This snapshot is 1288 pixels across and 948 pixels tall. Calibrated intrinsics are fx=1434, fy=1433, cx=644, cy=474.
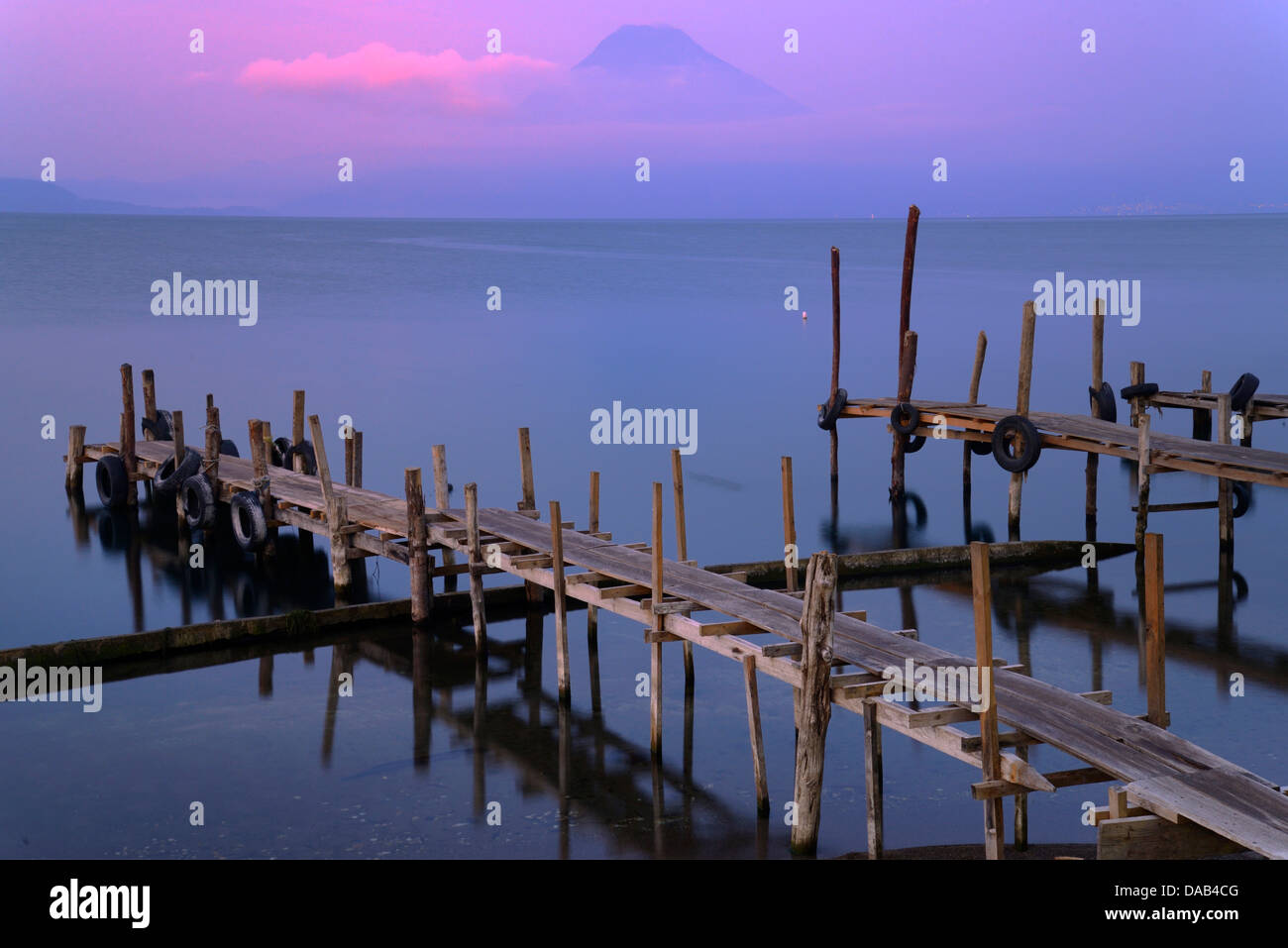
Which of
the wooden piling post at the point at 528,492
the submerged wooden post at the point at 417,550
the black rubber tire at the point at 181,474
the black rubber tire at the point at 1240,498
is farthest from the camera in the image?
Answer: the black rubber tire at the point at 1240,498

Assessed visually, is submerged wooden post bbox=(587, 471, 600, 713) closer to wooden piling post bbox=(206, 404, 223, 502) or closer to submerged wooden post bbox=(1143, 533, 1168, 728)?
wooden piling post bbox=(206, 404, 223, 502)

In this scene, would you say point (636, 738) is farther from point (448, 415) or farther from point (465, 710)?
point (448, 415)

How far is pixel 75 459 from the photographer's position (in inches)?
1139

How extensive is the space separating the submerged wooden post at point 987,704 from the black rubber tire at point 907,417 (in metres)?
16.2

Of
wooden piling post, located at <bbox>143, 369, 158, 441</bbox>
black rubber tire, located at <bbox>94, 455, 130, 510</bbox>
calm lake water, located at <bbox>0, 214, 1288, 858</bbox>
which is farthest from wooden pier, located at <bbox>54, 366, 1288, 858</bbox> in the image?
wooden piling post, located at <bbox>143, 369, 158, 441</bbox>

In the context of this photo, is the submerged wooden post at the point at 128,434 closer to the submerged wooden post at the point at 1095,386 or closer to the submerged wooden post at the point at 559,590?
the submerged wooden post at the point at 559,590

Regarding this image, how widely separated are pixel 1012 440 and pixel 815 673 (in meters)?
13.7

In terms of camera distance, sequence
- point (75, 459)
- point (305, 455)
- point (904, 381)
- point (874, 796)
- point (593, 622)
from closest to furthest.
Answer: point (874, 796)
point (593, 622)
point (305, 455)
point (904, 381)
point (75, 459)

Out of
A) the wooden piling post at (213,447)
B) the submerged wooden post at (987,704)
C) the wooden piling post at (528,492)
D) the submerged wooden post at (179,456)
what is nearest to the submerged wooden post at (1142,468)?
the wooden piling post at (528,492)

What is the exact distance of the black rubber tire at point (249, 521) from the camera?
890 inches

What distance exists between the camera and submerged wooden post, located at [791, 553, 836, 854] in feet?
38.5

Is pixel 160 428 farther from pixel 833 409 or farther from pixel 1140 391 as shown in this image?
pixel 1140 391

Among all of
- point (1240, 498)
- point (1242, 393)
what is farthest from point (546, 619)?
point (1242, 393)
